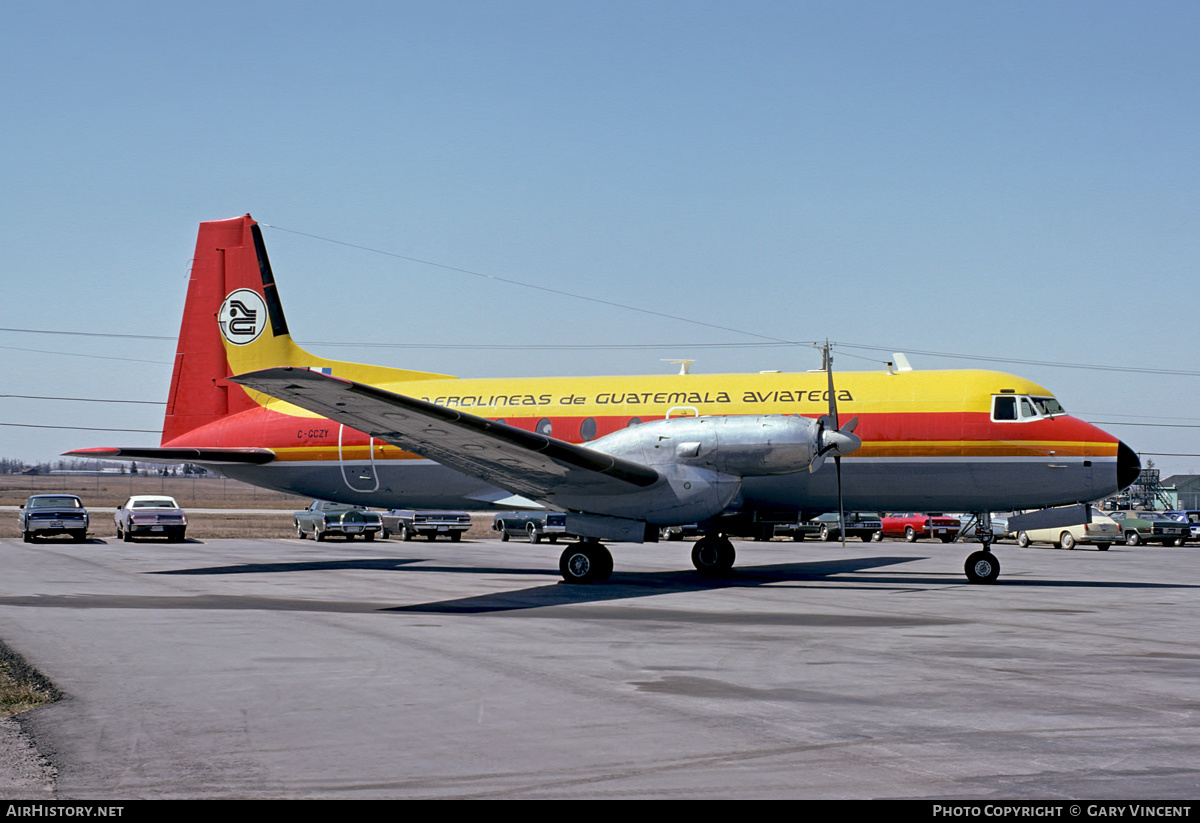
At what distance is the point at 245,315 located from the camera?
26.7 m

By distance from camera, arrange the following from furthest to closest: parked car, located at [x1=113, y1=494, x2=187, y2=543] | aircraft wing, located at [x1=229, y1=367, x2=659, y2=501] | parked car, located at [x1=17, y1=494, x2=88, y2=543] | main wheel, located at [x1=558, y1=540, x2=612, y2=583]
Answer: parked car, located at [x1=113, y1=494, x2=187, y2=543] < parked car, located at [x1=17, y1=494, x2=88, y2=543] < main wheel, located at [x1=558, y1=540, x2=612, y2=583] < aircraft wing, located at [x1=229, y1=367, x2=659, y2=501]

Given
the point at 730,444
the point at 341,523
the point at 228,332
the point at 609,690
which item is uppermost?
the point at 228,332

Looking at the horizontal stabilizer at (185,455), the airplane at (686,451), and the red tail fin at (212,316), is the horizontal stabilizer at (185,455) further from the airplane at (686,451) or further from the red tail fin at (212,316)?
the red tail fin at (212,316)

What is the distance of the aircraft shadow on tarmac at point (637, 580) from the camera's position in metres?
16.9

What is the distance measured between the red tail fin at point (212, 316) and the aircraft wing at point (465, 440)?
912 cm

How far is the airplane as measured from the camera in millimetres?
19250

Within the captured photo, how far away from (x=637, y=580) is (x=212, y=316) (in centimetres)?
1309

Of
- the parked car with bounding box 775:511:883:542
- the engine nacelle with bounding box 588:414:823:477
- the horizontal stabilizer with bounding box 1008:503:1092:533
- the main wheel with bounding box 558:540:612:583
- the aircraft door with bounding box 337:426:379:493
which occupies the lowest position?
the main wheel with bounding box 558:540:612:583

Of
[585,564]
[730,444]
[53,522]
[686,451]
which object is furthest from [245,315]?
[53,522]

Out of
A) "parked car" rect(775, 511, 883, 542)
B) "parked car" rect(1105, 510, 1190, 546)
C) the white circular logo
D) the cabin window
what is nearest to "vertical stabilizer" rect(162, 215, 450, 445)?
the white circular logo

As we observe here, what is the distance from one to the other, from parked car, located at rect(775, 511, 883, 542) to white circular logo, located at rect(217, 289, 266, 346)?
23931 mm

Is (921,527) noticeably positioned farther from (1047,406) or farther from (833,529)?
(1047,406)

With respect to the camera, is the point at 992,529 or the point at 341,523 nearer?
the point at 992,529

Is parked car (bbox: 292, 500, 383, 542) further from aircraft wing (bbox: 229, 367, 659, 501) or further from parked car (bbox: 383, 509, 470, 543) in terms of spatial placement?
aircraft wing (bbox: 229, 367, 659, 501)
